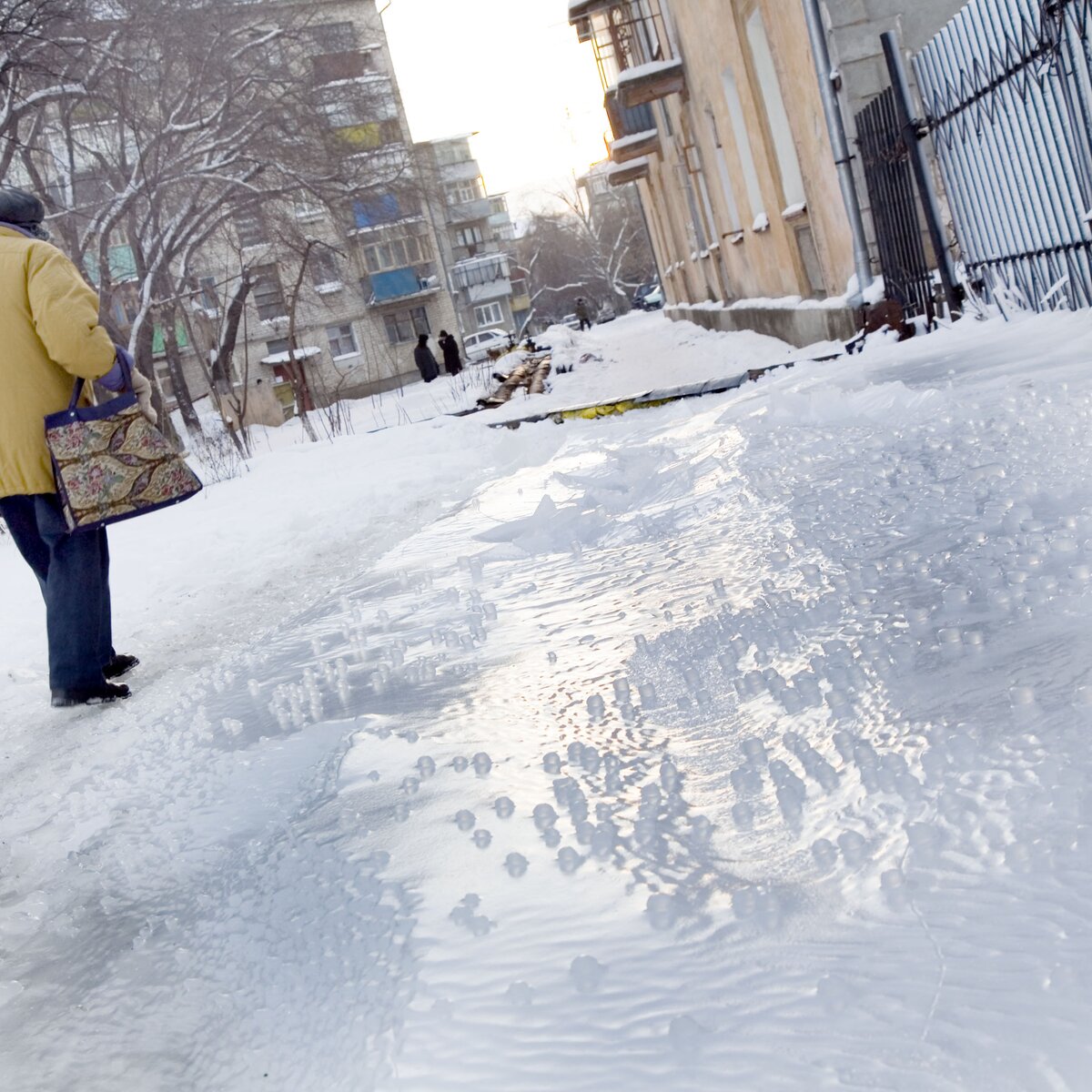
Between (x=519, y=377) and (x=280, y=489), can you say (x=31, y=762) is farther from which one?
(x=519, y=377)

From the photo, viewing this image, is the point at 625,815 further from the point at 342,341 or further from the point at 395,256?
the point at 395,256

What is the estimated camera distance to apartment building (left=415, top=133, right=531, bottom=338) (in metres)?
76.7

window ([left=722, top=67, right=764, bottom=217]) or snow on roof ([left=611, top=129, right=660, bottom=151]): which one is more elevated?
snow on roof ([left=611, top=129, right=660, bottom=151])

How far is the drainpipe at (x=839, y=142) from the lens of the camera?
950 cm

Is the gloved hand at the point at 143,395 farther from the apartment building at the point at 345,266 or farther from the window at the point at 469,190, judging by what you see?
the window at the point at 469,190

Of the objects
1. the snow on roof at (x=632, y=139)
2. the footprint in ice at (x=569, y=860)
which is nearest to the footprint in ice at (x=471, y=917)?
Result: the footprint in ice at (x=569, y=860)

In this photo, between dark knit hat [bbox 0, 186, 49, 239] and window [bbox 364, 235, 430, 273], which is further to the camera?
window [bbox 364, 235, 430, 273]

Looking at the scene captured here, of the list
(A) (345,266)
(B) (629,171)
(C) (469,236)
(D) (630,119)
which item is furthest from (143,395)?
(C) (469,236)

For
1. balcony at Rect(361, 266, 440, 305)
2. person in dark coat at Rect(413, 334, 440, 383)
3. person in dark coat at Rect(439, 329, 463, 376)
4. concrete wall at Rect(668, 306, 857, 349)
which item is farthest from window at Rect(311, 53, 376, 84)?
balcony at Rect(361, 266, 440, 305)

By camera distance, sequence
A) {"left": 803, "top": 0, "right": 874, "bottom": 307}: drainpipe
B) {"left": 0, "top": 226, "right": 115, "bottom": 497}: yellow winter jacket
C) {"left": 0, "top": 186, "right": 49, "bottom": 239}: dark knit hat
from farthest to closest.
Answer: {"left": 803, "top": 0, "right": 874, "bottom": 307}: drainpipe, {"left": 0, "top": 186, "right": 49, "bottom": 239}: dark knit hat, {"left": 0, "top": 226, "right": 115, "bottom": 497}: yellow winter jacket

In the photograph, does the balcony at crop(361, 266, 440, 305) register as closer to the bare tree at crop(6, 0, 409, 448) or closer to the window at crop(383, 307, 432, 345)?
the window at crop(383, 307, 432, 345)

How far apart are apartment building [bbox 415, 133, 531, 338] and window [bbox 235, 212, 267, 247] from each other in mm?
38680

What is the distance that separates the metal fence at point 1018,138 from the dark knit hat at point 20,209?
189 inches

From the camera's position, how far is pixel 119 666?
14.6ft
